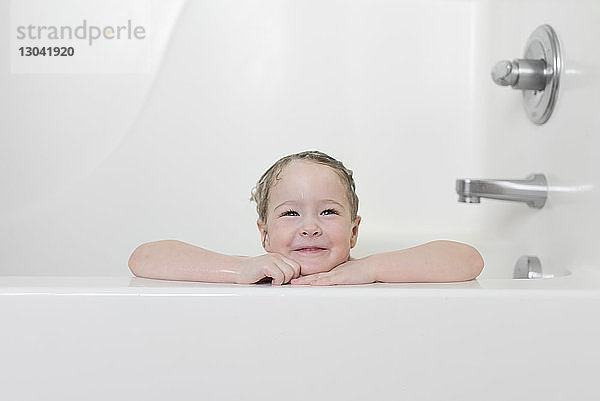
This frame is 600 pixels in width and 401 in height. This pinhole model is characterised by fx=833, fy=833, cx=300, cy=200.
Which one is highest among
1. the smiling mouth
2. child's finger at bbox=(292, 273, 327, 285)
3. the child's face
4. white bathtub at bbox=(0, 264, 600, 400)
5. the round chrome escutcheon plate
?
the round chrome escutcheon plate

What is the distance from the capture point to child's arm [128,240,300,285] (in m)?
0.82

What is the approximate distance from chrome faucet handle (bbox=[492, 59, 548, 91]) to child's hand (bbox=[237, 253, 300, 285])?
552 mm

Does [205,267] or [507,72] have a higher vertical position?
[507,72]

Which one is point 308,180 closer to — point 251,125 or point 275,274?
point 275,274

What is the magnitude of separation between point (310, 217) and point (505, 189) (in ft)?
1.19

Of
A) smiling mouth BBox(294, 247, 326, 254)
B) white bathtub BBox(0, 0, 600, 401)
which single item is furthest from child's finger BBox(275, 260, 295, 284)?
white bathtub BBox(0, 0, 600, 401)

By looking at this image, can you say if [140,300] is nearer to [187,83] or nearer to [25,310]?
[25,310]

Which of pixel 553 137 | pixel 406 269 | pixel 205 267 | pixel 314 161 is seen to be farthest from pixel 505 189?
pixel 205 267

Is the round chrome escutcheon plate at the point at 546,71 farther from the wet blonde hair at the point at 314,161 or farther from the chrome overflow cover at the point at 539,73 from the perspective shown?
the wet blonde hair at the point at 314,161

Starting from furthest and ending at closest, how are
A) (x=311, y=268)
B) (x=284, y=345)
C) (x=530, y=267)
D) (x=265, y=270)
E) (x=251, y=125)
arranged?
1. (x=251, y=125)
2. (x=530, y=267)
3. (x=311, y=268)
4. (x=265, y=270)
5. (x=284, y=345)

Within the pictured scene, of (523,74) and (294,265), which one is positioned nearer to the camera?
(294,265)

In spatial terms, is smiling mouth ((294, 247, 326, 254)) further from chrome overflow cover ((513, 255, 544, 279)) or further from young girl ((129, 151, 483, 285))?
chrome overflow cover ((513, 255, 544, 279))

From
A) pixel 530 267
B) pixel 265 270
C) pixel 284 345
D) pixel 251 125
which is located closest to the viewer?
pixel 284 345

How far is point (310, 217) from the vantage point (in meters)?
1.00
